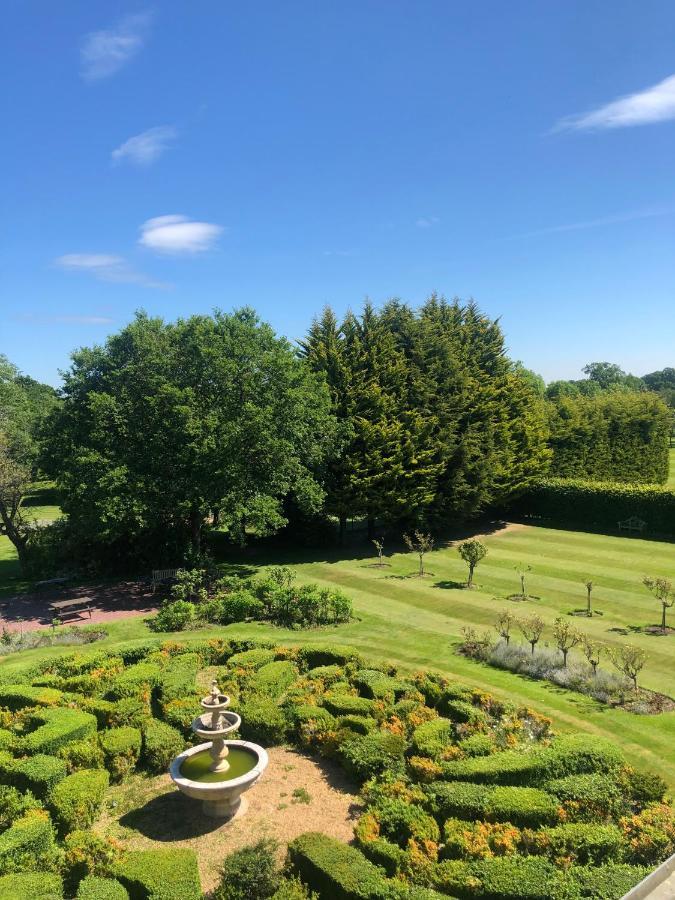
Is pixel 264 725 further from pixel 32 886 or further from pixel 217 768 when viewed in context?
pixel 32 886

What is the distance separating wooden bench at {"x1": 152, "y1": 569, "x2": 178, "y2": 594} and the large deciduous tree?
1.70m

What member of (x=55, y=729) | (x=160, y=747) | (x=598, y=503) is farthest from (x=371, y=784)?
(x=598, y=503)

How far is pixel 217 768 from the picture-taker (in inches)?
489

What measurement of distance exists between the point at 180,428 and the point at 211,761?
57.7 ft

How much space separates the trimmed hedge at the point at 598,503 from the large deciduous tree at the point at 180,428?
2357 centimetres

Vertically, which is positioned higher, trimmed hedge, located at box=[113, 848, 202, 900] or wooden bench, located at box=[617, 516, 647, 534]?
wooden bench, located at box=[617, 516, 647, 534]

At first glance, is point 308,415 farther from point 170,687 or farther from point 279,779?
point 279,779

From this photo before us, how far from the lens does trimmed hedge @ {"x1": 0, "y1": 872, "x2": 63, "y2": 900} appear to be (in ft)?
30.9

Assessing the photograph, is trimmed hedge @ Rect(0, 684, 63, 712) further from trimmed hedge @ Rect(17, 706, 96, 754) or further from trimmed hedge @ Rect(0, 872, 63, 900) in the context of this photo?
trimmed hedge @ Rect(0, 872, 63, 900)

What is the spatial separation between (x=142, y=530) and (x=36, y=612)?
297 inches

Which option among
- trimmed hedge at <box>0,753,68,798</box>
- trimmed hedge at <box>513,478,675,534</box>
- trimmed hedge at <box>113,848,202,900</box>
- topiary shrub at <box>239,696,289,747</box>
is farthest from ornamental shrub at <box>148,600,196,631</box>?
trimmed hedge at <box>513,478,675,534</box>

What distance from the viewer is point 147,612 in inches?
1045

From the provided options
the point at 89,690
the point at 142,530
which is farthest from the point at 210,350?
the point at 89,690

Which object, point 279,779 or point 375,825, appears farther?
point 279,779
